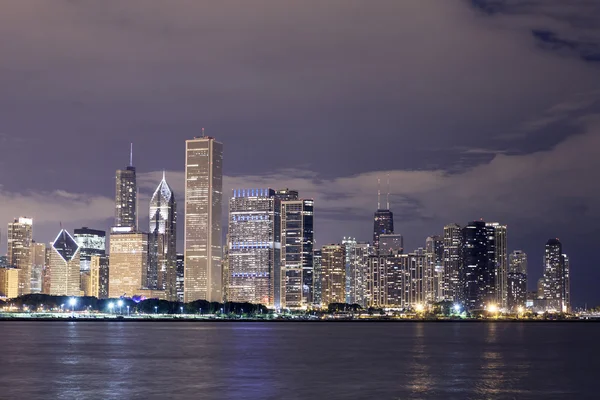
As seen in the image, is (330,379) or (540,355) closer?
(330,379)

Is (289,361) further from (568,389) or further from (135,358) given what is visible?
(568,389)

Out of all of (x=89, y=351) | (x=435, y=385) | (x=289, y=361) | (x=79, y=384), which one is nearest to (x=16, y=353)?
(x=89, y=351)

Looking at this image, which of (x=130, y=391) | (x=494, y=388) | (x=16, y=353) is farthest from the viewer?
(x=16, y=353)

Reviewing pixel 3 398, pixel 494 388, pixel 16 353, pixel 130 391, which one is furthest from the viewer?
pixel 16 353

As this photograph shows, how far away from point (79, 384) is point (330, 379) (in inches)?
851

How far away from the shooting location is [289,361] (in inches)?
4102

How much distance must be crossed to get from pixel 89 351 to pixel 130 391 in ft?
182

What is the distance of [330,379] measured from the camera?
8088 centimetres

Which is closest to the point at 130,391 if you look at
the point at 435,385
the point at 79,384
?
the point at 79,384

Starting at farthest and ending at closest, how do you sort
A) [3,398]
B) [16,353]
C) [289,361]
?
[16,353]
[289,361]
[3,398]

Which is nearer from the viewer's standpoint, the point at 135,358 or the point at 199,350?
the point at 135,358

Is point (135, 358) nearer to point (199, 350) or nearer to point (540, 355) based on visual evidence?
point (199, 350)

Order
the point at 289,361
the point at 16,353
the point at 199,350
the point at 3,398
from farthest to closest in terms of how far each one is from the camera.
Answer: the point at 199,350 < the point at 16,353 < the point at 289,361 < the point at 3,398

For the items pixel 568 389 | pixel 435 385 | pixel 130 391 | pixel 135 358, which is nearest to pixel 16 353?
pixel 135 358
